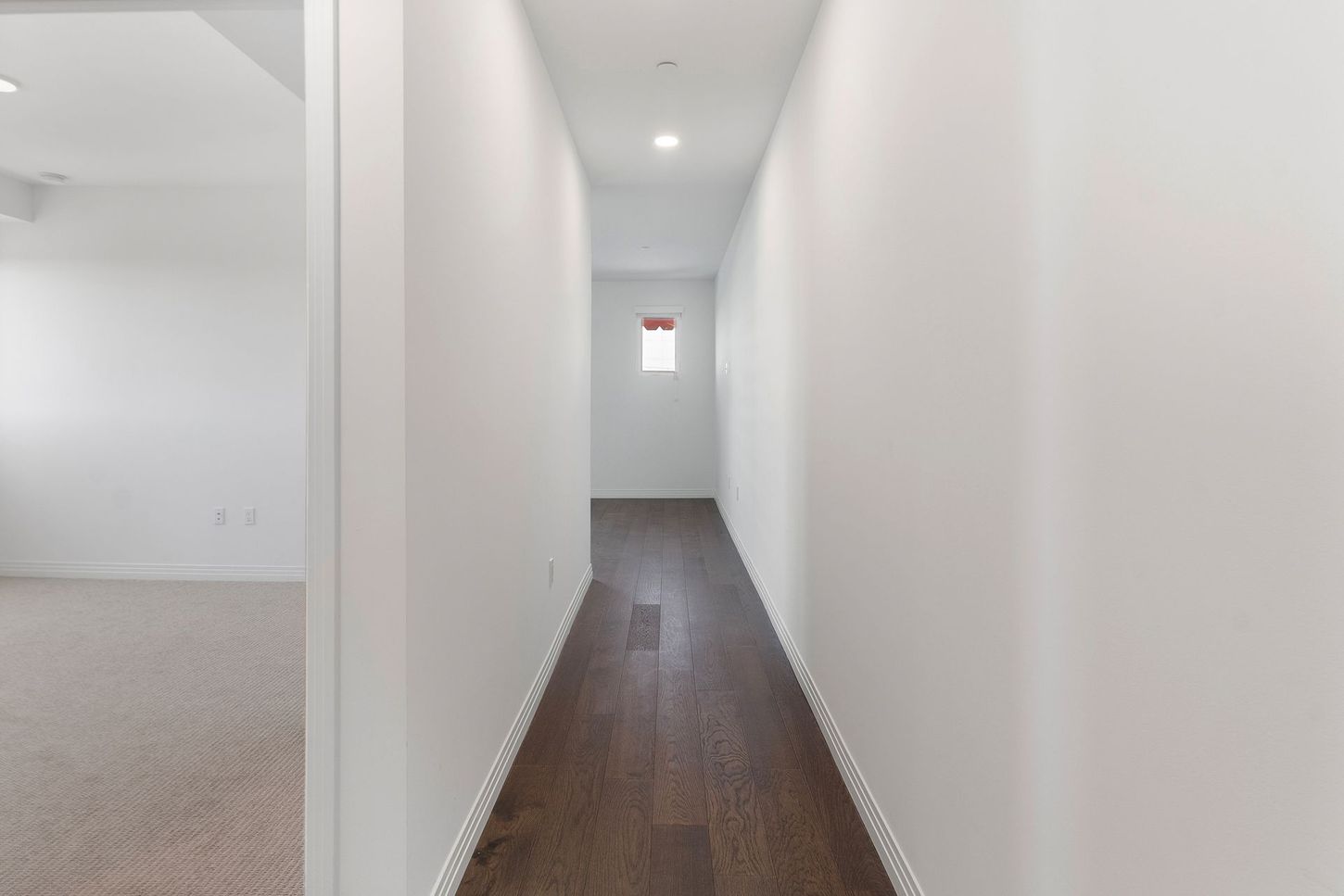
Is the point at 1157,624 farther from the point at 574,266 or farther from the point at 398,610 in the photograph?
the point at 574,266

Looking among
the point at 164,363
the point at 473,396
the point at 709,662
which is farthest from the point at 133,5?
the point at 164,363

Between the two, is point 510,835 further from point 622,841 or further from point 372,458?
point 372,458

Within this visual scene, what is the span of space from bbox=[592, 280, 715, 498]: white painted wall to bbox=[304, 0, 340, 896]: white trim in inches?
272

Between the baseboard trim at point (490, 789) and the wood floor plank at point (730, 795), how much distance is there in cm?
63

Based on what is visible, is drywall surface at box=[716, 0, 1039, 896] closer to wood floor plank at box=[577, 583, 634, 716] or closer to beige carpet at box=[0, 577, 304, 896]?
wood floor plank at box=[577, 583, 634, 716]

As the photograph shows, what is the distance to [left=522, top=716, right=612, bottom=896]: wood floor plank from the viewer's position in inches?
67.0

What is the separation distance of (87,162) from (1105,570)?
5757 millimetres

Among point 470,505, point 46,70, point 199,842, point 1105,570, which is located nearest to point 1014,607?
point 1105,570

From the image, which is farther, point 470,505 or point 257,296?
point 257,296

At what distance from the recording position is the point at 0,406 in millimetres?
4844

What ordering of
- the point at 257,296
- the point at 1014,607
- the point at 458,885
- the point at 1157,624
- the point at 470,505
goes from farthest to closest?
the point at 257,296 → the point at 470,505 → the point at 458,885 → the point at 1014,607 → the point at 1157,624

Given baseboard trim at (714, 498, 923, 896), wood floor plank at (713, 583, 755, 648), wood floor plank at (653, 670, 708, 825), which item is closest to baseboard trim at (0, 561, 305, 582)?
wood floor plank at (713, 583, 755, 648)

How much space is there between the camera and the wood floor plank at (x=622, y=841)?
1688 millimetres

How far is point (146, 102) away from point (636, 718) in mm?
3810
